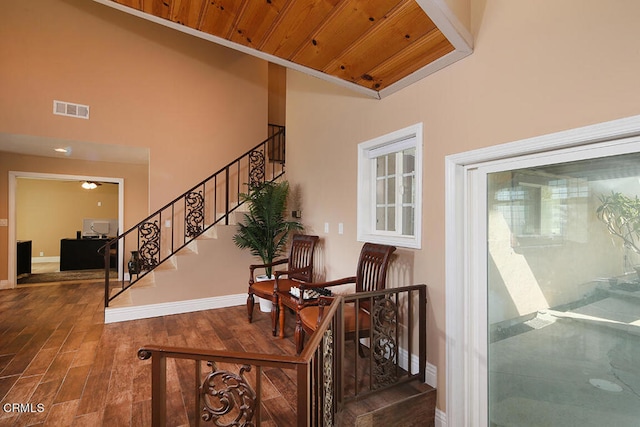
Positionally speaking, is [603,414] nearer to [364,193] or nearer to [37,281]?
[364,193]

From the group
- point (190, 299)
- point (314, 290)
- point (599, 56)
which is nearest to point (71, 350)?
point (190, 299)

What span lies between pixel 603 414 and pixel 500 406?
547 mm

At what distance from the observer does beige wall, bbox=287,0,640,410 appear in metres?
1.38

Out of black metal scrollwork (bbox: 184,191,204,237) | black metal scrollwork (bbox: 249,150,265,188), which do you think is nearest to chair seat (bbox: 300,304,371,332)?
black metal scrollwork (bbox: 184,191,204,237)

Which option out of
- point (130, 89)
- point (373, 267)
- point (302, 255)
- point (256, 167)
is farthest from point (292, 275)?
point (130, 89)

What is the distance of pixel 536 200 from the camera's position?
70.3 inches

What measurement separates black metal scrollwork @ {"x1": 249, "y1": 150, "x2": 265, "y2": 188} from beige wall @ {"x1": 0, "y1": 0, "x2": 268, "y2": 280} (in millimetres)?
259

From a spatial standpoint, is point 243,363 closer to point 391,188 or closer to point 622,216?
point 622,216

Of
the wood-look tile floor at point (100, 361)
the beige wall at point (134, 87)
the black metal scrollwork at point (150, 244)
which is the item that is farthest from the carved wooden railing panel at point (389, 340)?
the beige wall at point (134, 87)

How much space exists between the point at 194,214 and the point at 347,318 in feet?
12.3

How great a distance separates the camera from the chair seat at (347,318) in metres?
2.36

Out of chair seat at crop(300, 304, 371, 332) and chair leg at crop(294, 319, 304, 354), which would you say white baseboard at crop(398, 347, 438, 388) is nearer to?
chair seat at crop(300, 304, 371, 332)

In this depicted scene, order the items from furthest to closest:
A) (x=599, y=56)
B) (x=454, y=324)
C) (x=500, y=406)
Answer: (x=454, y=324), (x=500, y=406), (x=599, y=56)

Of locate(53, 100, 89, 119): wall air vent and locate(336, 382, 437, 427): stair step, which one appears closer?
locate(336, 382, 437, 427): stair step
